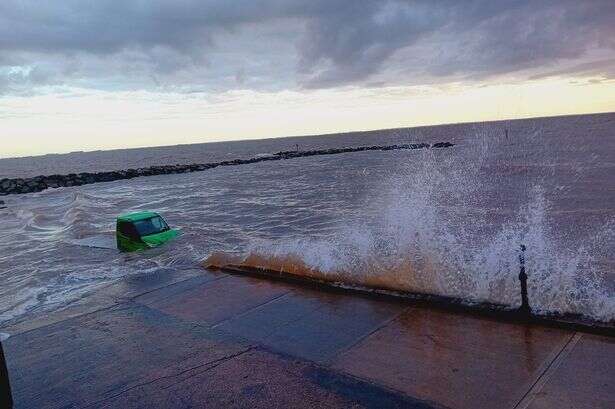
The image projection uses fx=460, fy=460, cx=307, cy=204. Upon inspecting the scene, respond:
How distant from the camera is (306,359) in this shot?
5.84 meters

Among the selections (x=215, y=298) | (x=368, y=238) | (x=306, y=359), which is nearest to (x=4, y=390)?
(x=306, y=359)

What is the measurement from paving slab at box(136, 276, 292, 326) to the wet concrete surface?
0.18 feet

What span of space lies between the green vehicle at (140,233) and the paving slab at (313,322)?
9263 millimetres

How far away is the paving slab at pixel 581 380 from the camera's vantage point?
14.4 ft

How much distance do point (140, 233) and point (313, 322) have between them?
423 inches

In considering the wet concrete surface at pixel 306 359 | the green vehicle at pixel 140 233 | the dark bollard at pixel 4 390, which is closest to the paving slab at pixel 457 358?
the wet concrete surface at pixel 306 359

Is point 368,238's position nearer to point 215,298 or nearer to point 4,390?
point 215,298

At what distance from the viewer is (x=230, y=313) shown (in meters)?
7.81

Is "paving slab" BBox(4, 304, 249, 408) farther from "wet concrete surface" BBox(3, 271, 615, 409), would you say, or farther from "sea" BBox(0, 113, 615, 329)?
"sea" BBox(0, 113, 615, 329)

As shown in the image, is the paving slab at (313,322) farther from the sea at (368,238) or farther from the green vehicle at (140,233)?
the green vehicle at (140,233)

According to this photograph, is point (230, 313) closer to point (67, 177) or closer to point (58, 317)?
point (58, 317)

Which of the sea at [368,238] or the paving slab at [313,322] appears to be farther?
the sea at [368,238]

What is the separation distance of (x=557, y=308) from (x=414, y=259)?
3.05m

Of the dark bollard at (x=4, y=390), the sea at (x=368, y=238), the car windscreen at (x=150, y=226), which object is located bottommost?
the sea at (x=368, y=238)
